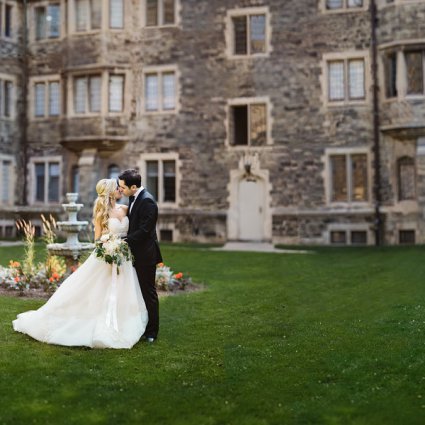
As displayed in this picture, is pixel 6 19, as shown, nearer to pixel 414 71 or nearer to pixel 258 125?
pixel 258 125

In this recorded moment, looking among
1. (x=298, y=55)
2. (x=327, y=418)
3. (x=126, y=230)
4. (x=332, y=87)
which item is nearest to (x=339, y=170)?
(x=332, y=87)

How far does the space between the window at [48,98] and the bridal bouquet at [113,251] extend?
757 inches

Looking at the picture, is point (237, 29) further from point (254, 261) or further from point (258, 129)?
point (254, 261)

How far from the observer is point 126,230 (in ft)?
25.0

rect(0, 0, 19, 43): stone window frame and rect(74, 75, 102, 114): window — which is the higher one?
rect(0, 0, 19, 43): stone window frame

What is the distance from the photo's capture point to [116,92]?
24281mm

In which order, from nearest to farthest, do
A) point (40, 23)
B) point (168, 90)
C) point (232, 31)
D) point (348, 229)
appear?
point (348, 229) < point (232, 31) < point (168, 90) < point (40, 23)

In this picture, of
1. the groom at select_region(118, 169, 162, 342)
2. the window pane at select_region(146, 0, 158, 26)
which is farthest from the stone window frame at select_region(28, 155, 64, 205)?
the groom at select_region(118, 169, 162, 342)

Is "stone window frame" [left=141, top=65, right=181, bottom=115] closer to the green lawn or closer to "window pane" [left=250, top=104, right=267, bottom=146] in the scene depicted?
"window pane" [left=250, top=104, right=267, bottom=146]

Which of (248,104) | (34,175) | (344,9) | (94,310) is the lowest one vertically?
(94,310)

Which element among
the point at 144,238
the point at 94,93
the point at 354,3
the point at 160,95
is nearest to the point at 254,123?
the point at 160,95

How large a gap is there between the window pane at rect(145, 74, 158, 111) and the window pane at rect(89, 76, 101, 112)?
6.40 feet

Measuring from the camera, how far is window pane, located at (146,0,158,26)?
80.1 feet

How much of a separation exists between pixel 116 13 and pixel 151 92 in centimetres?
354
